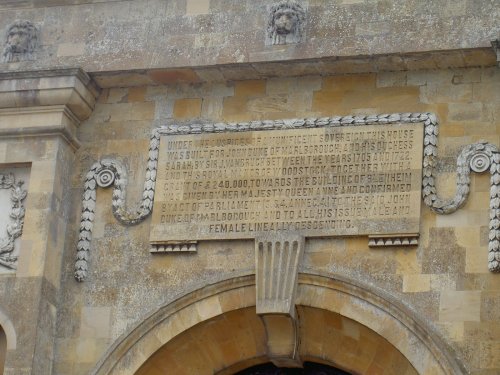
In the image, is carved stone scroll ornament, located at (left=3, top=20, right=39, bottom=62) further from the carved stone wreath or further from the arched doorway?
the arched doorway

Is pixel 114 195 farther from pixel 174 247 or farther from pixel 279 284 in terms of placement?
pixel 279 284

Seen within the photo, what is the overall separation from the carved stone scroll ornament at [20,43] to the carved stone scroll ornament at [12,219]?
1372 mm

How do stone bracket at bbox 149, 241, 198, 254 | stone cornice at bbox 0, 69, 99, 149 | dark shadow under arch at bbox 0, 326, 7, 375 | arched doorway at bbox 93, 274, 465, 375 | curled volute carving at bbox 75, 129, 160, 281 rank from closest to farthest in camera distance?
arched doorway at bbox 93, 274, 465, 375
stone bracket at bbox 149, 241, 198, 254
dark shadow under arch at bbox 0, 326, 7, 375
curled volute carving at bbox 75, 129, 160, 281
stone cornice at bbox 0, 69, 99, 149

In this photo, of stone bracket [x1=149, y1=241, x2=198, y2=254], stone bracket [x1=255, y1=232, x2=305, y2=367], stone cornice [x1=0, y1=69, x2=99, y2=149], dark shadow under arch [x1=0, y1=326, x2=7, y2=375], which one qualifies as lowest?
dark shadow under arch [x1=0, y1=326, x2=7, y2=375]

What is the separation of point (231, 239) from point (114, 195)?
1483 millimetres

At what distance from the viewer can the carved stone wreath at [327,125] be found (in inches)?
670

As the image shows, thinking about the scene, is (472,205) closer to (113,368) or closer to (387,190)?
(387,190)

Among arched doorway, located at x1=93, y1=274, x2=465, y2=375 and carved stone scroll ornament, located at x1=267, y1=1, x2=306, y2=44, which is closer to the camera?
arched doorway, located at x1=93, y1=274, x2=465, y2=375

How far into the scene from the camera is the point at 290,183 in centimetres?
1764

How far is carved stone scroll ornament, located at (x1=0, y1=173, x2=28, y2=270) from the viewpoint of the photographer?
18.1m

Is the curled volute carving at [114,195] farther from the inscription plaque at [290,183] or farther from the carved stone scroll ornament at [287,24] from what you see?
the carved stone scroll ornament at [287,24]

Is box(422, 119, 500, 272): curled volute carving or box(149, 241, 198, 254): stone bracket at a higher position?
box(422, 119, 500, 272): curled volute carving

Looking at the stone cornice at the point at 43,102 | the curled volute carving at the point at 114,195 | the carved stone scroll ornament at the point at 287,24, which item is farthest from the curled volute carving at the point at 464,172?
the stone cornice at the point at 43,102

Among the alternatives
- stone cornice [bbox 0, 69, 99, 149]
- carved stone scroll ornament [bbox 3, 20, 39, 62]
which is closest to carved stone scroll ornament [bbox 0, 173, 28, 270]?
stone cornice [bbox 0, 69, 99, 149]
